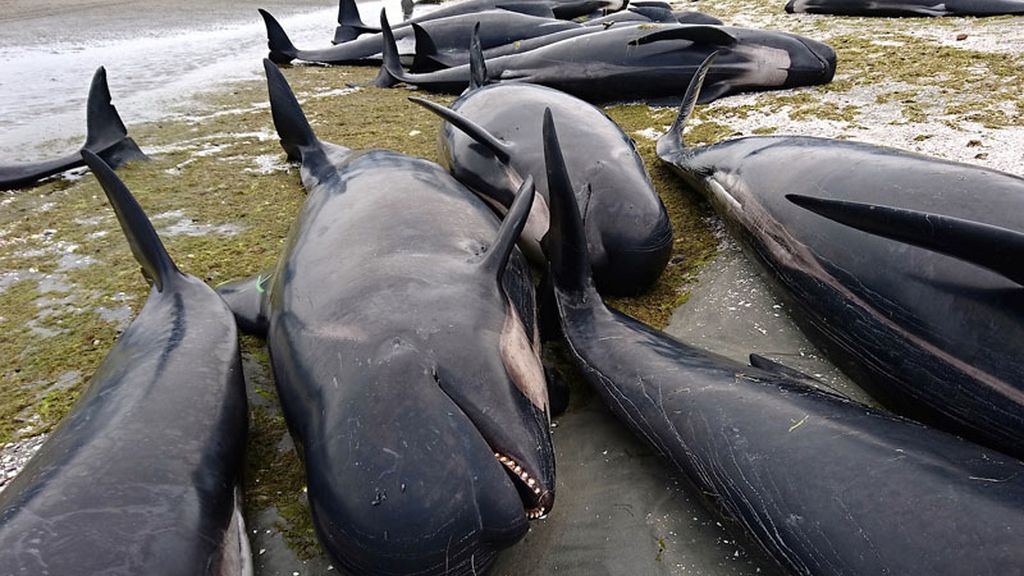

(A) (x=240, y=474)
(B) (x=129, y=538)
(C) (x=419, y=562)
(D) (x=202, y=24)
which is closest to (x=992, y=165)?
(C) (x=419, y=562)

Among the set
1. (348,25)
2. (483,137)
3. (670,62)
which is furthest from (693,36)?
(348,25)

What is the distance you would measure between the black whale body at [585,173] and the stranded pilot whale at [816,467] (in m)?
0.68

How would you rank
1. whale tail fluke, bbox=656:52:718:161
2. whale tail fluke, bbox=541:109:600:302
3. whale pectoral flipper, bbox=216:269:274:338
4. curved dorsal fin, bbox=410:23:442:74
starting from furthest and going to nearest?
curved dorsal fin, bbox=410:23:442:74 < whale tail fluke, bbox=656:52:718:161 < whale pectoral flipper, bbox=216:269:274:338 < whale tail fluke, bbox=541:109:600:302

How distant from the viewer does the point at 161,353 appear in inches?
101

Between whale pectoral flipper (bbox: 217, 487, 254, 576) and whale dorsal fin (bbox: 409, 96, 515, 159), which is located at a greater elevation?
whale dorsal fin (bbox: 409, 96, 515, 159)

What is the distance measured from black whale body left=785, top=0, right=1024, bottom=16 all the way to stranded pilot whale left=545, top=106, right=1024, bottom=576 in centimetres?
851

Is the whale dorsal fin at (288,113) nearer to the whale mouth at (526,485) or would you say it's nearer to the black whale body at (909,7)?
the whale mouth at (526,485)

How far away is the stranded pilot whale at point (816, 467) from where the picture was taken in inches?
64.3

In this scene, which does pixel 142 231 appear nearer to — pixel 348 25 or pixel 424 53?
pixel 424 53

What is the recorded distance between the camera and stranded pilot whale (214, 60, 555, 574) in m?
1.76

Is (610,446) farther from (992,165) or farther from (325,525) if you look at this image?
(992,165)

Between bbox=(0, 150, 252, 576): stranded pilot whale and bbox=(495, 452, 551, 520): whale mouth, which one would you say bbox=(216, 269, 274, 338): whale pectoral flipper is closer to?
bbox=(0, 150, 252, 576): stranded pilot whale

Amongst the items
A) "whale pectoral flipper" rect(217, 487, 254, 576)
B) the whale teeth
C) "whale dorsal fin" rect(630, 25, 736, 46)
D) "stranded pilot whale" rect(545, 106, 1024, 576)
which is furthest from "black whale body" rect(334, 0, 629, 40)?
the whale teeth

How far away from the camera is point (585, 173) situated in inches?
144
